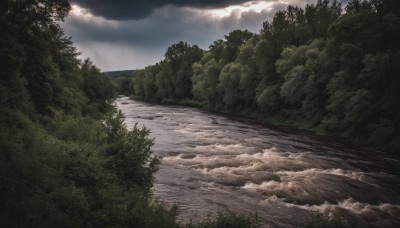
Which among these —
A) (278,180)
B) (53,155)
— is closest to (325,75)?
(278,180)

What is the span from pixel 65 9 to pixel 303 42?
4538 cm

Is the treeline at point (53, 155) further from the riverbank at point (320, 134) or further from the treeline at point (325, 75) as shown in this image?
the treeline at point (325, 75)

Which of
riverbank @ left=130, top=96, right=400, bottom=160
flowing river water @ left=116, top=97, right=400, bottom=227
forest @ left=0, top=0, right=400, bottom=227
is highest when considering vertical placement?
forest @ left=0, top=0, right=400, bottom=227

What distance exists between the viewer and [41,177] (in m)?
12.0

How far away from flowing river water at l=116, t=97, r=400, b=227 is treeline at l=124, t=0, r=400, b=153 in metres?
5.86

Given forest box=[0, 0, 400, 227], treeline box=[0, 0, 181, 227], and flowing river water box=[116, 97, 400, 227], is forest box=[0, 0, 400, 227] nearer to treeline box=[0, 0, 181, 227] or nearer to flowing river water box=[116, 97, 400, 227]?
treeline box=[0, 0, 181, 227]

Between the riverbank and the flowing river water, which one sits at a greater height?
the riverbank

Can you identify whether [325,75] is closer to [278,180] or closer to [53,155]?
[278,180]

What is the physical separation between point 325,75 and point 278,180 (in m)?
26.7

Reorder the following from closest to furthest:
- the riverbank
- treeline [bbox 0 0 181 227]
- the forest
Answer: treeline [bbox 0 0 181 227], the forest, the riverbank

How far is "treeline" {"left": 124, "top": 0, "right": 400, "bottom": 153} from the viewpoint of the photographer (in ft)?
116

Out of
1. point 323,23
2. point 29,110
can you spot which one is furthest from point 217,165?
point 323,23

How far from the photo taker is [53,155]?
45.4ft

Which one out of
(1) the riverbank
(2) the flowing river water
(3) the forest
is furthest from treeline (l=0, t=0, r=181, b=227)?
(1) the riverbank
